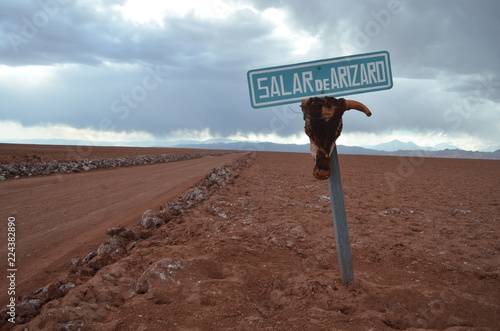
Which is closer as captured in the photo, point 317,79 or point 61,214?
point 317,79

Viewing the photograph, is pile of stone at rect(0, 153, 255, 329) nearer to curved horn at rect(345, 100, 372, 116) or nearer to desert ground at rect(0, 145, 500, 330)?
desert ground at rect(0, 145, 500, 330)

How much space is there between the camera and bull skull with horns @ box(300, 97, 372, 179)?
3.11m

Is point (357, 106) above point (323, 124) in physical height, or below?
above

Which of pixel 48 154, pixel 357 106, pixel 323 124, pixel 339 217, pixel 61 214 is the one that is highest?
pixel 48 154

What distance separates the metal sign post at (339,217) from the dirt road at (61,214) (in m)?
3.75

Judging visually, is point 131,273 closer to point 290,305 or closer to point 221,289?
point 221,289

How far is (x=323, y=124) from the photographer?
10.3 ft

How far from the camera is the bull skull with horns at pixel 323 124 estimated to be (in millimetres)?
3111

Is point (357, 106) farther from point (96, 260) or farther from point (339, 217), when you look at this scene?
point (96, 260)

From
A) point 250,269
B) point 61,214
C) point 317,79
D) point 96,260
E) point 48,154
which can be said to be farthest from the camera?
point 48,154

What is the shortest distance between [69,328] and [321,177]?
265 cm

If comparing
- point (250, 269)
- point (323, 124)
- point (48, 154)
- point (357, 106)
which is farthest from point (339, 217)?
point (48, 154)

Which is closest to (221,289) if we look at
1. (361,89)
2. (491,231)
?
(361,89)

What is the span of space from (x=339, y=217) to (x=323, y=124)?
99 cm
